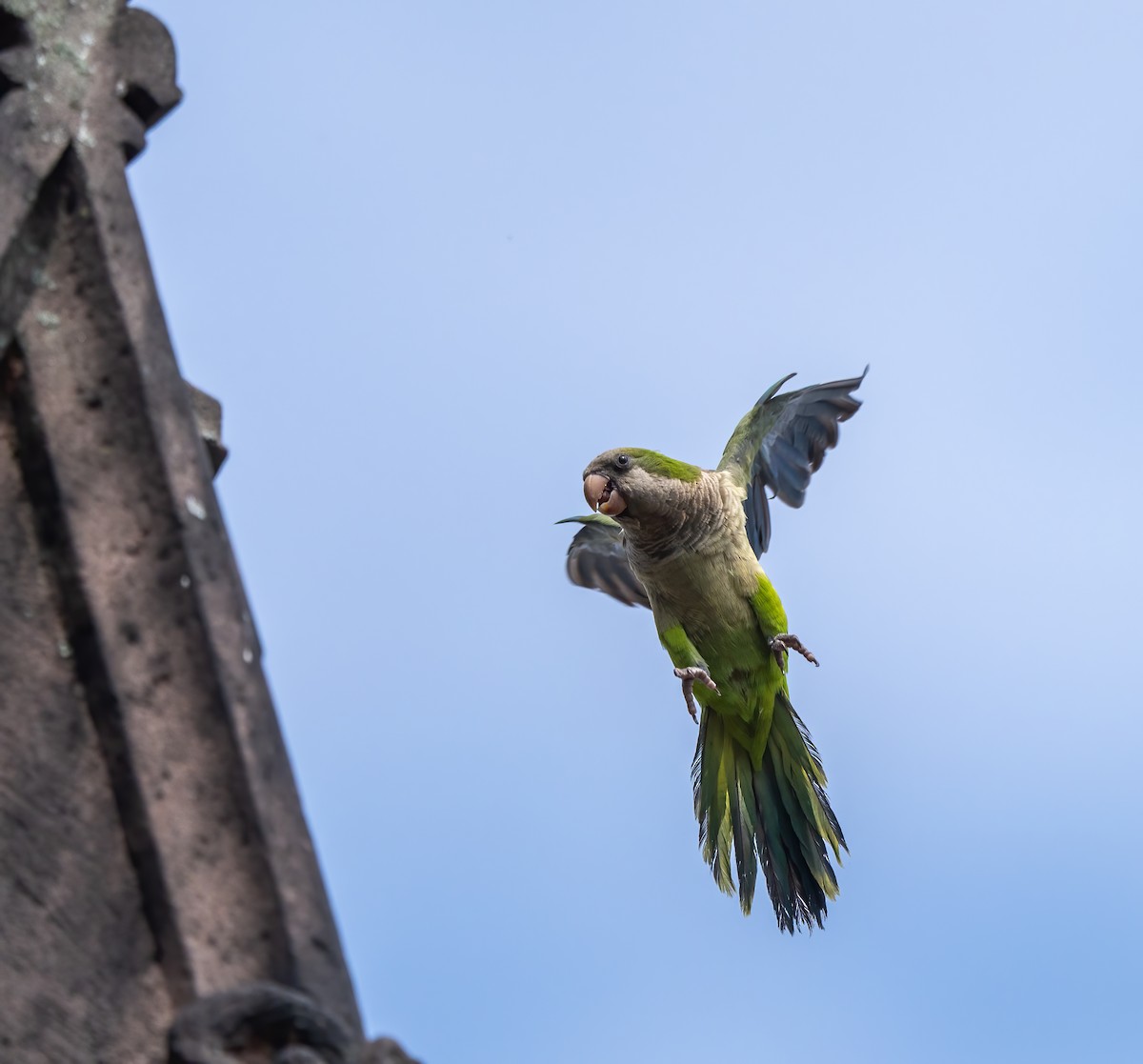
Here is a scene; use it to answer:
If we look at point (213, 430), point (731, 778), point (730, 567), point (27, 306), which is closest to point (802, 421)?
point (730, 567)

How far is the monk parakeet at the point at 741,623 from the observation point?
34.6 ft

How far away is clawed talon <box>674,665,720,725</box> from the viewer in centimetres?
1018

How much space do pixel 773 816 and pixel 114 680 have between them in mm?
8134

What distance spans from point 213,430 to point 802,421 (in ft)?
24.4

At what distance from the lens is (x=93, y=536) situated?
3.45m

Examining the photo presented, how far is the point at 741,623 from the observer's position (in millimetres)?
10570

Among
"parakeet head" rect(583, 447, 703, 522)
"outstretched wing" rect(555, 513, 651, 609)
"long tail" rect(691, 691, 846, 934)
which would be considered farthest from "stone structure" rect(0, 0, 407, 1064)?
"outstretched wing" rect(555, 513, 651, 609)

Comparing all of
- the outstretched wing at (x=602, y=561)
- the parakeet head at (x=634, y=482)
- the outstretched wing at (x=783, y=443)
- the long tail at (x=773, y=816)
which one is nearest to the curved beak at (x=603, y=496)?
the parakeet head at (x=634, y=482)

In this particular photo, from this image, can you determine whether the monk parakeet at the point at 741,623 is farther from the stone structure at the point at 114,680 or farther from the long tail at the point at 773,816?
the stone structure at the point at 114,680

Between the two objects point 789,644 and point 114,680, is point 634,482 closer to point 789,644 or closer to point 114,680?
point 789,644

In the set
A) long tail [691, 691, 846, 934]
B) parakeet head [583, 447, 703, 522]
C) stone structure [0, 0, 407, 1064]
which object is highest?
parakeet head [583, 447, 703, 522]

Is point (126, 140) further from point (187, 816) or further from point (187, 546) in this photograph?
point (187, 816)

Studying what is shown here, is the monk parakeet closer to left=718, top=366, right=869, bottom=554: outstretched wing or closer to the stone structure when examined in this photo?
left=718, top=366, right=869, bottom=554: outstretched wing

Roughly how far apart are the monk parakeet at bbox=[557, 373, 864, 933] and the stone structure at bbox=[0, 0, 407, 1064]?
684 cm
